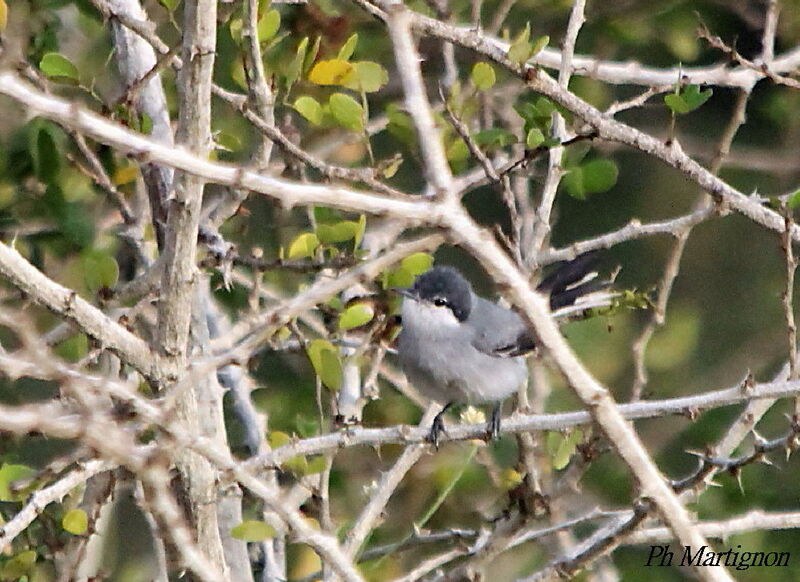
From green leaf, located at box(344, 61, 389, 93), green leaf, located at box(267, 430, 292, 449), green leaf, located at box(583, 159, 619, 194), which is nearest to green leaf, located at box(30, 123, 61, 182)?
green leaf, located at box(344, 61, 389, 93)

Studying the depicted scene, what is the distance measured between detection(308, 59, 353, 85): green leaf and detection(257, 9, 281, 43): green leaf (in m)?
0.22

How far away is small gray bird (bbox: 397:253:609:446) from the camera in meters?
3.92

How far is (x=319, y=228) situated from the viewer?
312 cm

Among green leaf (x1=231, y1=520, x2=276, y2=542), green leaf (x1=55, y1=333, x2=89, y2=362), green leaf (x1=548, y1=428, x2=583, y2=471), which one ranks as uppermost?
green leaf (x1=55, y1=333, x2=89, y2=362)

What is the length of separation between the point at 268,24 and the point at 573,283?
171 centimetres

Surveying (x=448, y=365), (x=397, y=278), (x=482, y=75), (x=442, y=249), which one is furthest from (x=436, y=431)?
(x=442, y=249)

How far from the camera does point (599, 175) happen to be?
348 centimetres

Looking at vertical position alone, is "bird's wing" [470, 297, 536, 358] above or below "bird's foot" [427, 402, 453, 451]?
above

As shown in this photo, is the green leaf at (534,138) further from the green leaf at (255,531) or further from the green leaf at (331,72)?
the green leaf at (255,531)

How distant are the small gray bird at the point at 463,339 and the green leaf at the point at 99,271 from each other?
3.62ft

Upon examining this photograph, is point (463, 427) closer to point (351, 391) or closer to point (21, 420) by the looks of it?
point (351, 391)

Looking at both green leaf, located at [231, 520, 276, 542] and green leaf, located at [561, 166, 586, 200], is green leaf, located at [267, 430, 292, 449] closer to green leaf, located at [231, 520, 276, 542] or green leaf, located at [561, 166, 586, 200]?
green leaf, located at [231, 520, 276, 542]

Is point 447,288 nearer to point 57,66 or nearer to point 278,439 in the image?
point 278,439

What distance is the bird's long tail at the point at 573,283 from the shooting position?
161 inches
